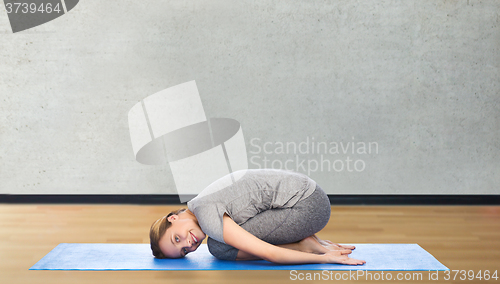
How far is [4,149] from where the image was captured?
332cm

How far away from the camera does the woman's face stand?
1.75 metres

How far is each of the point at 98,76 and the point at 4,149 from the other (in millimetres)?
977

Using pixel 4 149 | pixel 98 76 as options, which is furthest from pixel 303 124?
pixel 4 149

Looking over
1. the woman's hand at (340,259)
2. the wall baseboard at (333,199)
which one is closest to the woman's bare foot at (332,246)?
the woman's hand at (340,259)

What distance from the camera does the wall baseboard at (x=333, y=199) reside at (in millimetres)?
3230

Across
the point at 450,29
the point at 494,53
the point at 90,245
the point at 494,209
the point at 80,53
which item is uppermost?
the point at 80,53

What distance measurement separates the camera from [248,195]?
71.0 inches

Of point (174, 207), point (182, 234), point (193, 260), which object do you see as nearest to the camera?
point (182, 234)

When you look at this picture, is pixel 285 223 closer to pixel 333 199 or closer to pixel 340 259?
pixel 340 259

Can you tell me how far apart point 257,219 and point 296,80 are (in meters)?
1.67

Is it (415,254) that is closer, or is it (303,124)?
(415,254)

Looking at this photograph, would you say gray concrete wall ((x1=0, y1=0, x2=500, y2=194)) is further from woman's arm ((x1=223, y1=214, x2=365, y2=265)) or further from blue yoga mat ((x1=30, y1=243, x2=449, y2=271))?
woman's arm ((x1=223, y1=214, x2=365, y2=265))

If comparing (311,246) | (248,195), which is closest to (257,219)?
(248,195)

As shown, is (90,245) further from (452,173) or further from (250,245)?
(452,173)
